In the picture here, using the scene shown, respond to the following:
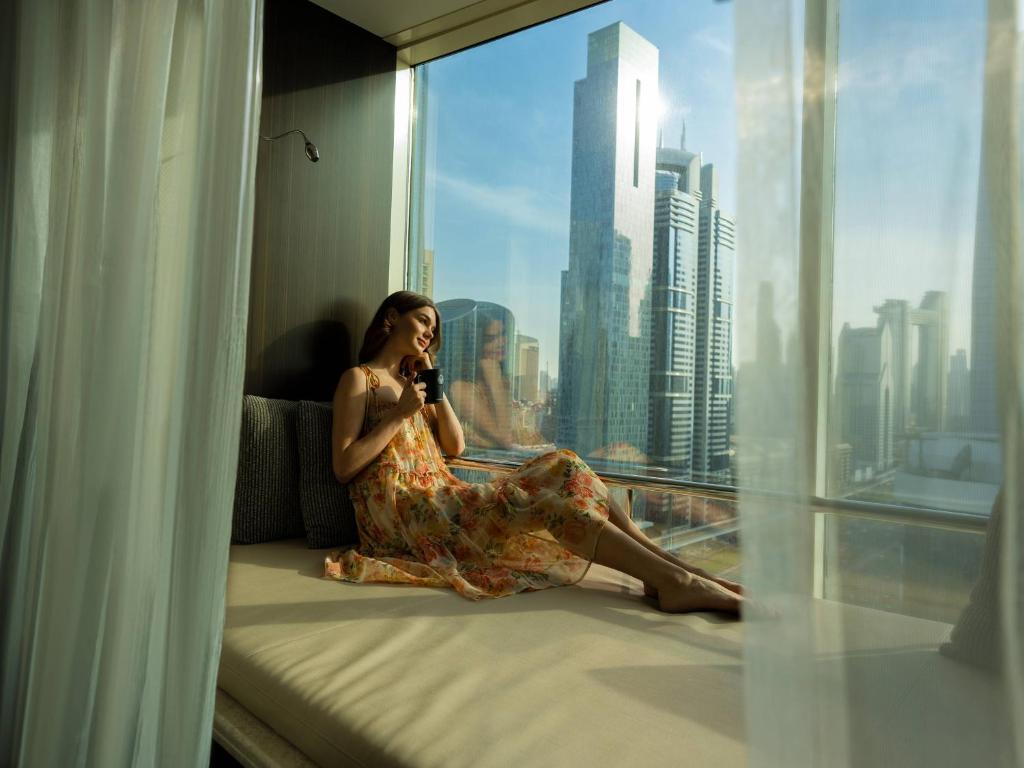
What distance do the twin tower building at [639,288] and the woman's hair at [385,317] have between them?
507 millimetres

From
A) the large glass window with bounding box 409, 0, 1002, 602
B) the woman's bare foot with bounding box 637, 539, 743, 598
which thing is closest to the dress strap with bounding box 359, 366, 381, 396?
the large glass window with bounding box 409, 0, 1002, 602

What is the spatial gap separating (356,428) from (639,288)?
105 cm

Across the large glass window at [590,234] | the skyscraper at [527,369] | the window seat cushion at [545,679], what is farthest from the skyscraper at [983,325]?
the skyscraper at [527,369]

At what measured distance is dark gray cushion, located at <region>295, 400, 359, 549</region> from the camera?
2125 millimetres

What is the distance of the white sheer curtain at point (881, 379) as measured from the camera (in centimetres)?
44

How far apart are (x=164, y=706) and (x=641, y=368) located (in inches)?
69.9

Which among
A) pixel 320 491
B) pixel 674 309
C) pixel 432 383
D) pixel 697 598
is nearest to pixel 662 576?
pixel 697 598

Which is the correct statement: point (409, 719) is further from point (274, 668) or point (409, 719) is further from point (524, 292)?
point (524, 292)

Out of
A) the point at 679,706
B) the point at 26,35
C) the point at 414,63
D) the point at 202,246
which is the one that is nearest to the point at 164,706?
the point at 202,246

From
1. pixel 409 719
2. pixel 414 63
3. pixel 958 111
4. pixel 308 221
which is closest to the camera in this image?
pixel 958 111

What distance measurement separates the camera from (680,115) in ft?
7.50

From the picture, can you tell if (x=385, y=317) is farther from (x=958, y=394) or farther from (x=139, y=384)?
(x=958, y=394)

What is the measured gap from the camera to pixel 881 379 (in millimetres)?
492

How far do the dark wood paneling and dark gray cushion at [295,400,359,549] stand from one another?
351 millimetres
